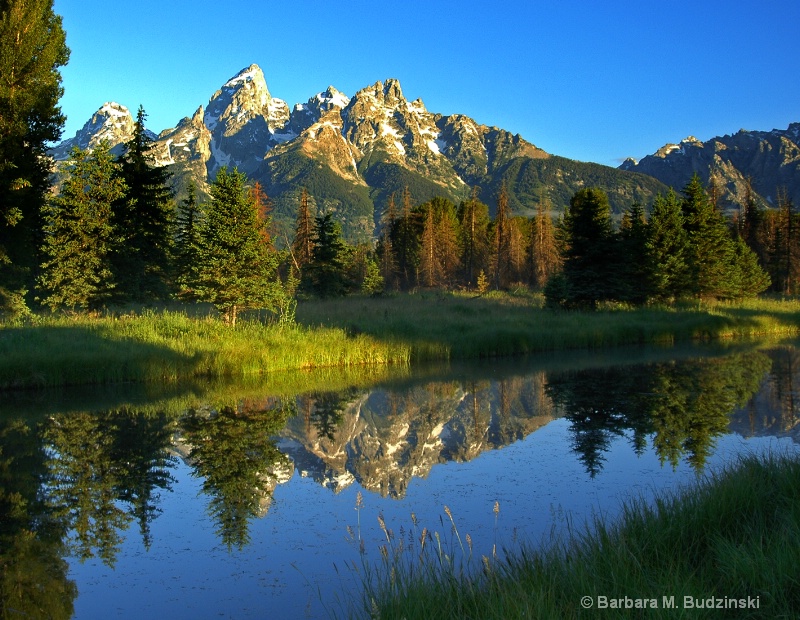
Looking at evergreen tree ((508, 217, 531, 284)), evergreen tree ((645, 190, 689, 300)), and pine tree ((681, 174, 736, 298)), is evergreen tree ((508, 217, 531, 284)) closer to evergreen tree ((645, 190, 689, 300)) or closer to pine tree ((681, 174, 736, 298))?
pine tree ((681, 174, 736, 298))

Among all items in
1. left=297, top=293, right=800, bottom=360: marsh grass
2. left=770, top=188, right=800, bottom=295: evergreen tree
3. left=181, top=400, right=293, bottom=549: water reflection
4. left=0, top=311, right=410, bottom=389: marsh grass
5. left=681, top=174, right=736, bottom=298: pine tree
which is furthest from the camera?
left=770, top=188, right=800, bottom=295: evergreen tree

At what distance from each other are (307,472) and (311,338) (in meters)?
12.5

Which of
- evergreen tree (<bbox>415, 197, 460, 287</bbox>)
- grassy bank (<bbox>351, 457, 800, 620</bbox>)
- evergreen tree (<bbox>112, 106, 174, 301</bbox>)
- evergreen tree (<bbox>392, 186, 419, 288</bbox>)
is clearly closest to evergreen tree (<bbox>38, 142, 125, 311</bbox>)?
evergreen tree (<bbox>112, 106, 174, 301</bbox>)

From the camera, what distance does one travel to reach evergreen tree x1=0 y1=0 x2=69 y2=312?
77.4 ft

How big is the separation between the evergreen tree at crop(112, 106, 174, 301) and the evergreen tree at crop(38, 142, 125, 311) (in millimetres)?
1830

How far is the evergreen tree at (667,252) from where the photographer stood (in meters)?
41.4

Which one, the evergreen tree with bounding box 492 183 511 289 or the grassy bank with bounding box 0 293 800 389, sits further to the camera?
A: the evergreen tree with bounding box 492 183 511 289

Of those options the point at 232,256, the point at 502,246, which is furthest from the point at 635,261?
the point at 232,256

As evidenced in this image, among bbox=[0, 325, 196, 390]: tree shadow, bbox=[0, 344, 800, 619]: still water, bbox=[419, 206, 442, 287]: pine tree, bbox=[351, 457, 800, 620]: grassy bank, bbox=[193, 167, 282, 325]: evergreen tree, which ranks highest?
bbox=[419, 206, 442, 287]: pine tree

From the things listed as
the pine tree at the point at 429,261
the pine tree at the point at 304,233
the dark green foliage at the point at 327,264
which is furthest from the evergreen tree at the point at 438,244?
the dark green foliage at the point at 327,264

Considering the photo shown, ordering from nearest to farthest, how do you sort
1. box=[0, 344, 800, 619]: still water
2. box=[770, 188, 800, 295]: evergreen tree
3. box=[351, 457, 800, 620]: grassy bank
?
1. box=[351, 457, 800, 620]: grassy bank
2. box=[0, 344, 800, 619]: still water
3. box=[770, 188, 800, 295]: evergreen tree

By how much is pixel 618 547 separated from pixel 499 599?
130 centimetres

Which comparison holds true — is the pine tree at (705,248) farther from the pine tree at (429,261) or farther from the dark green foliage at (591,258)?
the pine tree at (429,261)

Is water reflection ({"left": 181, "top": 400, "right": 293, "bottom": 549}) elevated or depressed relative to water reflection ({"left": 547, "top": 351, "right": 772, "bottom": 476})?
depressed
